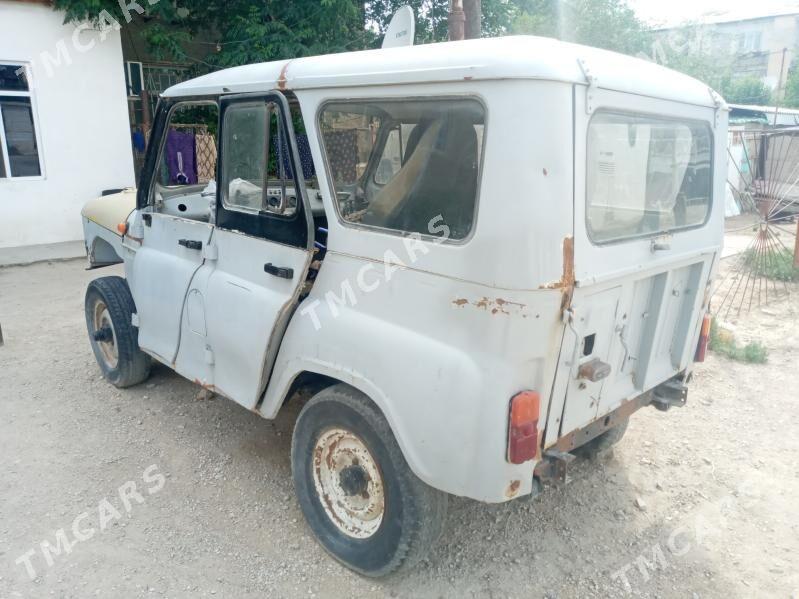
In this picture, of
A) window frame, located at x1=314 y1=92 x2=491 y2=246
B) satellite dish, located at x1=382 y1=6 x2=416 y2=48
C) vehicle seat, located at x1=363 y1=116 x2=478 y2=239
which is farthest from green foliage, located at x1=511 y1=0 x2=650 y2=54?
vehicle seat, located at x1=363 y1=116 x2=478 y2=239

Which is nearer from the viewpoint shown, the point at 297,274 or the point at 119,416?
the point at 297,274

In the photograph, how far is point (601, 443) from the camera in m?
3.48

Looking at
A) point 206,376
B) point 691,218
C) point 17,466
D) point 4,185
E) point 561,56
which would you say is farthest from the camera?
point 4,185

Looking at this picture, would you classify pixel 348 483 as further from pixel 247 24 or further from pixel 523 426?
pixel 247 24

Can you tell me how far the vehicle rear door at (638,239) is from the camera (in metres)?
2.22

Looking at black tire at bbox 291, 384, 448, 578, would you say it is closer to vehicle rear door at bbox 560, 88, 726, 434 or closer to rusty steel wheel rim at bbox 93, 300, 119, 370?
vehicle rear door at bbox 560, 88, 726, 434

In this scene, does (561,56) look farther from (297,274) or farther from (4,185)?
(4,185)

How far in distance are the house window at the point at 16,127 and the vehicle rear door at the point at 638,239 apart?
9501 millimetres

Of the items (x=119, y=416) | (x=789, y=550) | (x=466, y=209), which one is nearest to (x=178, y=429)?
(x=119, y=416)

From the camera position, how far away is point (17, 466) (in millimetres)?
3510

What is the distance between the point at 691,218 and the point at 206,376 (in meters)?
2.57

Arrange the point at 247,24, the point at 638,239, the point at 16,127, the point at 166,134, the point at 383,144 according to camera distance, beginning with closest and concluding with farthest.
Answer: the point at 638,239 < the point at 383,144 < the point at 166,134 < the point at 16,127 < the point at 247,24

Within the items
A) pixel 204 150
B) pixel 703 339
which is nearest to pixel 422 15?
pixel 204 150

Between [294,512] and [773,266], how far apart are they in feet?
22.4
